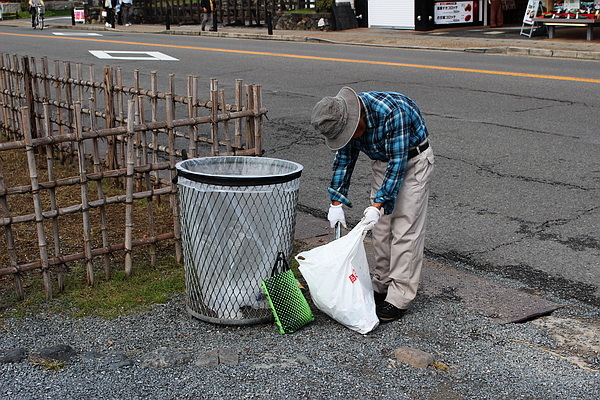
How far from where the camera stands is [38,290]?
15.6 feet

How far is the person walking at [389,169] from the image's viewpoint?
4.03 metres

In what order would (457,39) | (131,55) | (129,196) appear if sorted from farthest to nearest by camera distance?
1. (457,39)
2. (131,55)
3. (129,196)

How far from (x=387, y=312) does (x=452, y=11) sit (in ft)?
71.3

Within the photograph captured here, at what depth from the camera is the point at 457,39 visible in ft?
68.0

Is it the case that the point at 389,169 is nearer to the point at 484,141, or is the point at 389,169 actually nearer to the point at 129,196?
the point at 129,196

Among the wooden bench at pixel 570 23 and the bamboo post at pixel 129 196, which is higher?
the wooden bench at pixel 570 23

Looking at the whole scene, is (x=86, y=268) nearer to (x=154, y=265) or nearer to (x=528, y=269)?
(x=154, y=265)

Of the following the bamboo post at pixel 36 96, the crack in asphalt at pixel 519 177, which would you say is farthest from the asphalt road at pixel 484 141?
the bamboo post at pixel 36 96

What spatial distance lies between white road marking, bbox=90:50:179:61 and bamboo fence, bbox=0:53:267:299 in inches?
363

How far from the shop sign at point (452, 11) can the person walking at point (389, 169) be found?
2121 cm

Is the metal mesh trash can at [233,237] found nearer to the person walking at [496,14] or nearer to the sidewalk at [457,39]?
the sidewalk at [457,39]

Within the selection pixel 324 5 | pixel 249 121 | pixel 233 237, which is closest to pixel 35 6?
pixel 324 5

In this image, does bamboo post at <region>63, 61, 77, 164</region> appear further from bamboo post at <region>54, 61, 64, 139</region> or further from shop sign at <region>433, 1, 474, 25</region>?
shop sign at <region>433, 1, 474, 25</region>

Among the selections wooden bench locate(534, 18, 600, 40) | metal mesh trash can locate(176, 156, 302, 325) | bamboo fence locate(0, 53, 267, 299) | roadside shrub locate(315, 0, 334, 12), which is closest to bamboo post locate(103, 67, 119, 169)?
bamboo fence locate(0, 53, 267, 299)
